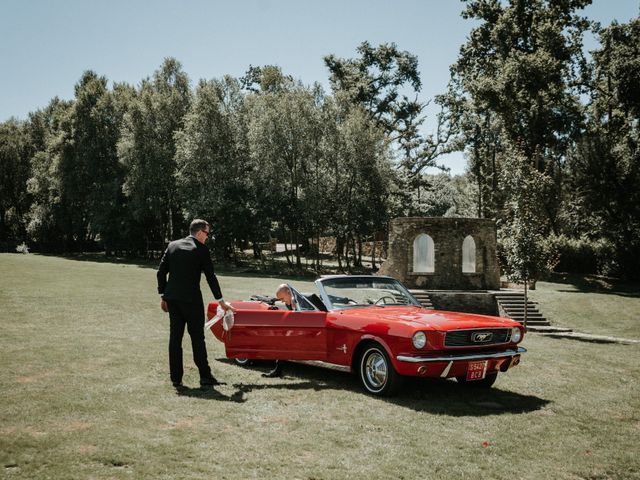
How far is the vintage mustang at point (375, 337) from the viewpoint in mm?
6773

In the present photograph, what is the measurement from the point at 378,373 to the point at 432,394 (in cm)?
82

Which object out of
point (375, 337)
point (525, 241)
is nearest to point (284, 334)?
point (375, 337)

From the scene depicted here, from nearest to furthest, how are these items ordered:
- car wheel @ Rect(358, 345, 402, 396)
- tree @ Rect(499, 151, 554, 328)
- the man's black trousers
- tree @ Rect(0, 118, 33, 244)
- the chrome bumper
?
the chrome bumper, car wheel @ Rect(358, 345, 402, 396), the man's black trousers, tree @ Rect(499, 151, 554, 328), tree @ Rect(0, 118, 33, 244)

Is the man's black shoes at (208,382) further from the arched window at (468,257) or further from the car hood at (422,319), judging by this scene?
the arched window at (468,257)

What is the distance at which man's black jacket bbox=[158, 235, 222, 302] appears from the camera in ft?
24.1

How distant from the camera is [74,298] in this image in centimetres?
1739

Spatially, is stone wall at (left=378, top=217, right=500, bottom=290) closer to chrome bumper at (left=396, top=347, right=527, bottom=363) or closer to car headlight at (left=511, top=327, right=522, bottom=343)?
car headlight at (left=511, top=327, right=522, bottom=343)

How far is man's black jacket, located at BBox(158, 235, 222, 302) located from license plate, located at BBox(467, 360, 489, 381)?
10.9 feet

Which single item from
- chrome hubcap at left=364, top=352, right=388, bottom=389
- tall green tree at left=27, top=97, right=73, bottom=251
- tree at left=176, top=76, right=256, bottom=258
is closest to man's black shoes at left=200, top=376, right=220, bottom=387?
chrome hubcap at left=364, top=352, right=388, bottom=389

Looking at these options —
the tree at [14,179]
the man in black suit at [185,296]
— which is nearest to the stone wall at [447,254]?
the man in black suit at [185,296]

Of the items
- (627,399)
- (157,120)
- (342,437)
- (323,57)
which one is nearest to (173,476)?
(342,437)

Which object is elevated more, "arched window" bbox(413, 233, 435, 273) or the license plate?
"arched window" bbox(413, 233, 435, 273)

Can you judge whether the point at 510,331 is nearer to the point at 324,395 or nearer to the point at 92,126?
the point at 324,395

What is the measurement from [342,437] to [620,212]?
34.7m
